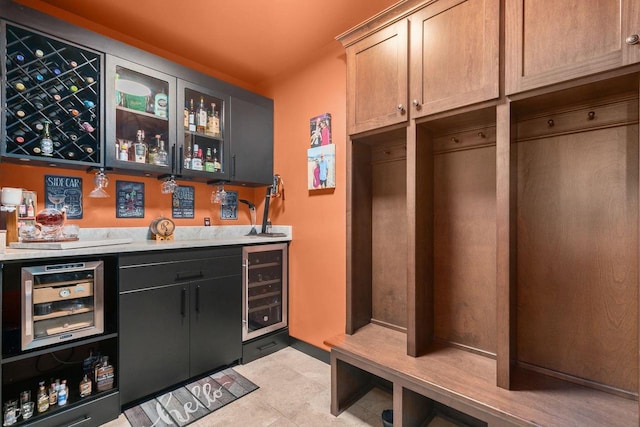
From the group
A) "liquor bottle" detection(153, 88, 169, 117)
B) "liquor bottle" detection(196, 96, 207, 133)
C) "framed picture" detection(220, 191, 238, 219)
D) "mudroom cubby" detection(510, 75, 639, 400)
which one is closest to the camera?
"mudroom cubby" detection(510, 75, 639, 400)

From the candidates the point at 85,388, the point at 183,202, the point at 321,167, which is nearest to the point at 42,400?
the point at 85,388

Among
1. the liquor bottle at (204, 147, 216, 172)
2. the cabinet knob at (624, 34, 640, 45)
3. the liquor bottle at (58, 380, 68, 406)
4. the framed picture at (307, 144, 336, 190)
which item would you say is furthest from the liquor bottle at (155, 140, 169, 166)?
the cabinet knob at (624, 34, 640, 45)

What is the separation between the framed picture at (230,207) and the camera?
3086 mm

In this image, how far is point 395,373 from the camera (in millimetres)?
1506

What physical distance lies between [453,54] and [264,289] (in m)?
2.36

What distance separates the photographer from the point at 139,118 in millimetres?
2289

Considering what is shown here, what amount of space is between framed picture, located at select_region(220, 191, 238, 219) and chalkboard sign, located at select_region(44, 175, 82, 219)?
1.19 meters

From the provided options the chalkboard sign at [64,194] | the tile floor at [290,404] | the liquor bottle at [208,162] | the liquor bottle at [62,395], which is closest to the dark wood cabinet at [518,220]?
the tile floor at [290,404]

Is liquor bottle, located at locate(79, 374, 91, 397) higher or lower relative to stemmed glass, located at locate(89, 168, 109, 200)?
lower

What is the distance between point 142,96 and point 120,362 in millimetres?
1937

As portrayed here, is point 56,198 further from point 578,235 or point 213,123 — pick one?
point 578,235

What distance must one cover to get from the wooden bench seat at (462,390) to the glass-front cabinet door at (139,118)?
1969 millimetres

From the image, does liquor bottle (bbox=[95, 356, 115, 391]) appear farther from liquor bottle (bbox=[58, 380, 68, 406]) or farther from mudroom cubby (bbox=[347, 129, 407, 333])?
mudroom cubby (bbox=[347, 129, 407, 333])

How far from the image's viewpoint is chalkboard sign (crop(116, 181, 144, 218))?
7.91ft
